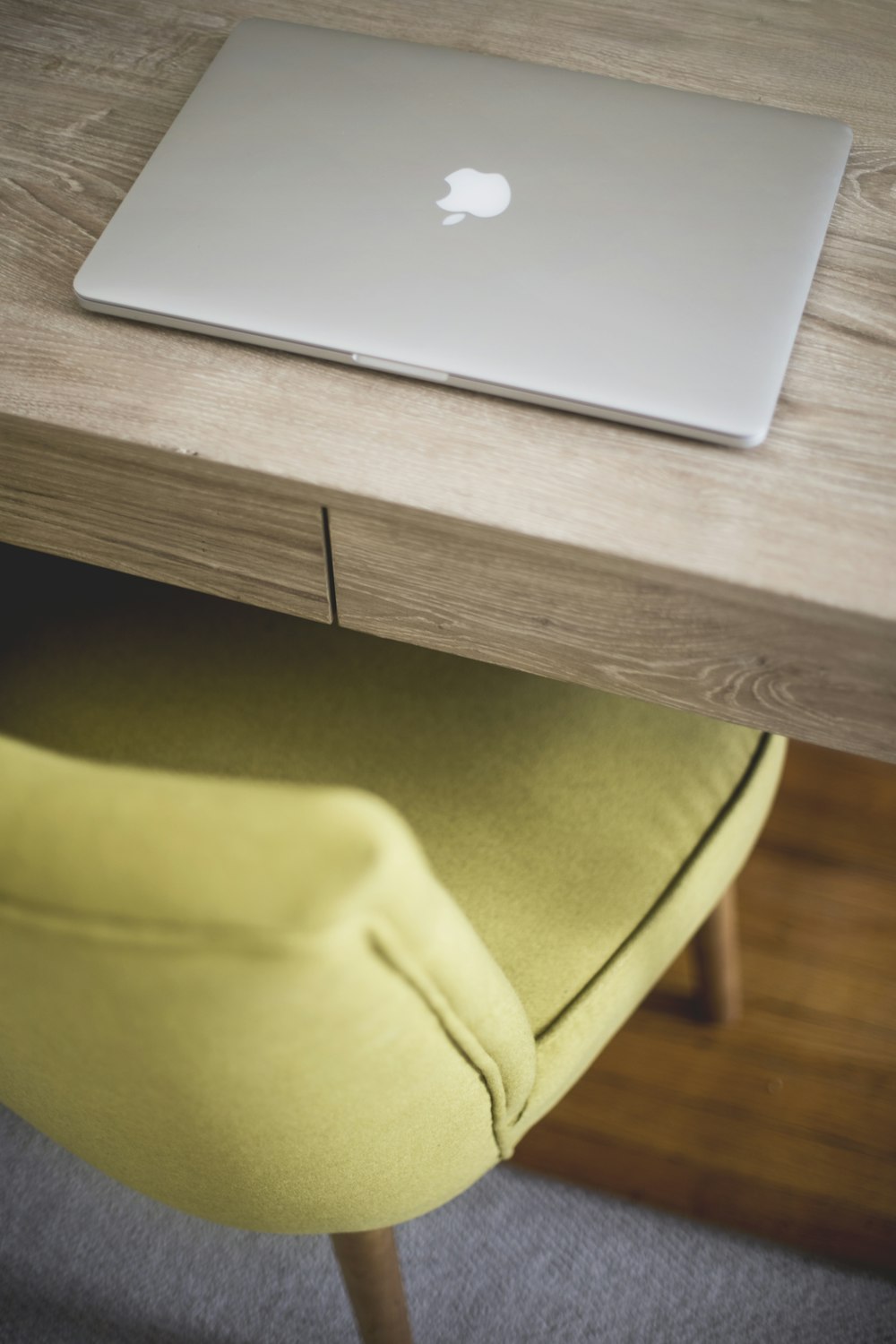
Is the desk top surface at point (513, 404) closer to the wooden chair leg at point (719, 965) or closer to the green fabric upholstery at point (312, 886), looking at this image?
the green fabric upholstery at point (312, 886)

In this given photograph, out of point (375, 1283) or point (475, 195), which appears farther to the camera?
point (375, 1283)

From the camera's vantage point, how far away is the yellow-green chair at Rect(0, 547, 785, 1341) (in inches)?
12.9

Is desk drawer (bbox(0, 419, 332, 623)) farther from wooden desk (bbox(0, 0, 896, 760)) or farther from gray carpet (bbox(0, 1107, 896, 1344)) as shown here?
gray carpet (bbox(0, 1107, 896, 1344))

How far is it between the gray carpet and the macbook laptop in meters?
0.75

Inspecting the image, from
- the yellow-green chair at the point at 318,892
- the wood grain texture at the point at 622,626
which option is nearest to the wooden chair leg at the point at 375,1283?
the yellow-green chair at the point at 318,892

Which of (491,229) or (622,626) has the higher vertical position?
(491,229)

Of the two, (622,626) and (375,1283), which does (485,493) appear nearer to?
(622,626)

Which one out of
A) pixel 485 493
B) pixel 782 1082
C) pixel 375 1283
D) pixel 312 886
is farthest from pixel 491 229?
pixel 782 1082

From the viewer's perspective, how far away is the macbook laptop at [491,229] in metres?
0.60

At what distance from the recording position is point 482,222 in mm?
653

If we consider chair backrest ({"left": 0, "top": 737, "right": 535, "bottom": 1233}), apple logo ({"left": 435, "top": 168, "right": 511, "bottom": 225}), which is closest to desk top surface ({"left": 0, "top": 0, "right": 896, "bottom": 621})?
apple logo ({"left": 435, "top": 168, "right": 511, "bottom": 225})

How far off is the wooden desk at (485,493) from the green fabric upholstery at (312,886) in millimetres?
137

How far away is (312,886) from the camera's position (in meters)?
0.31

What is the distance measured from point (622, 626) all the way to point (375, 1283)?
48 cm
